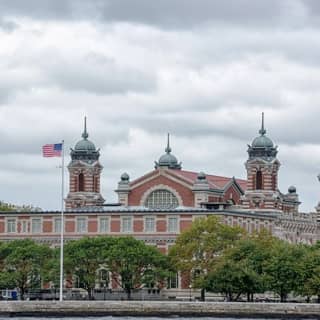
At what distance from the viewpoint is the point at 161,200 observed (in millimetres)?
161500

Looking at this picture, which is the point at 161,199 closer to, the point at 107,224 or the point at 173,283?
the point at 107,224

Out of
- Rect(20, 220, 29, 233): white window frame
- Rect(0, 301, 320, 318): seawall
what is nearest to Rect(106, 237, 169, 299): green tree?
Rect(20, 220, 29, 233): white window frame

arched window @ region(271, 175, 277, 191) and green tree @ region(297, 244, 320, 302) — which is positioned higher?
arched window @ region(271, 175, 277, 191)

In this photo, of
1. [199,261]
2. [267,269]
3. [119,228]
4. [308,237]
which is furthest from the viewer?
[308,237]

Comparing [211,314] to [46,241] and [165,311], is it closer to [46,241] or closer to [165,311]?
[165,311]

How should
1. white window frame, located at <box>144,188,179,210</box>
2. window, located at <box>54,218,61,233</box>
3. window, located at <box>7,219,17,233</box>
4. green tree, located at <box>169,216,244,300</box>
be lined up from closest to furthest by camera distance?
green tree, located at <box>169,216,244,300</box>
window, located at <box>54,218,61,233</box>
window, located at <box>7,219,17,233</box>
white window frame, located at <box>144,188,179,210</box>

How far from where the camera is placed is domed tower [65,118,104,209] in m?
177

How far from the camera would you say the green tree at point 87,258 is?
135 m

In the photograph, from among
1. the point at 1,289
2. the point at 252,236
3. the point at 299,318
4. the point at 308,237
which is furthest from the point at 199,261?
the point at 308,237

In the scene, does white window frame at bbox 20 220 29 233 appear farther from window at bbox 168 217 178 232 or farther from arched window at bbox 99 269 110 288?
window at bbox 168 217 178 232

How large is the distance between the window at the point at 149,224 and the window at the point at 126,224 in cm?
181

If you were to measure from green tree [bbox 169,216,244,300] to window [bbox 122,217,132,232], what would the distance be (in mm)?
12575

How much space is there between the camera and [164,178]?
16138 cm

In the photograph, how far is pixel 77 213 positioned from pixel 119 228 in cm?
527
